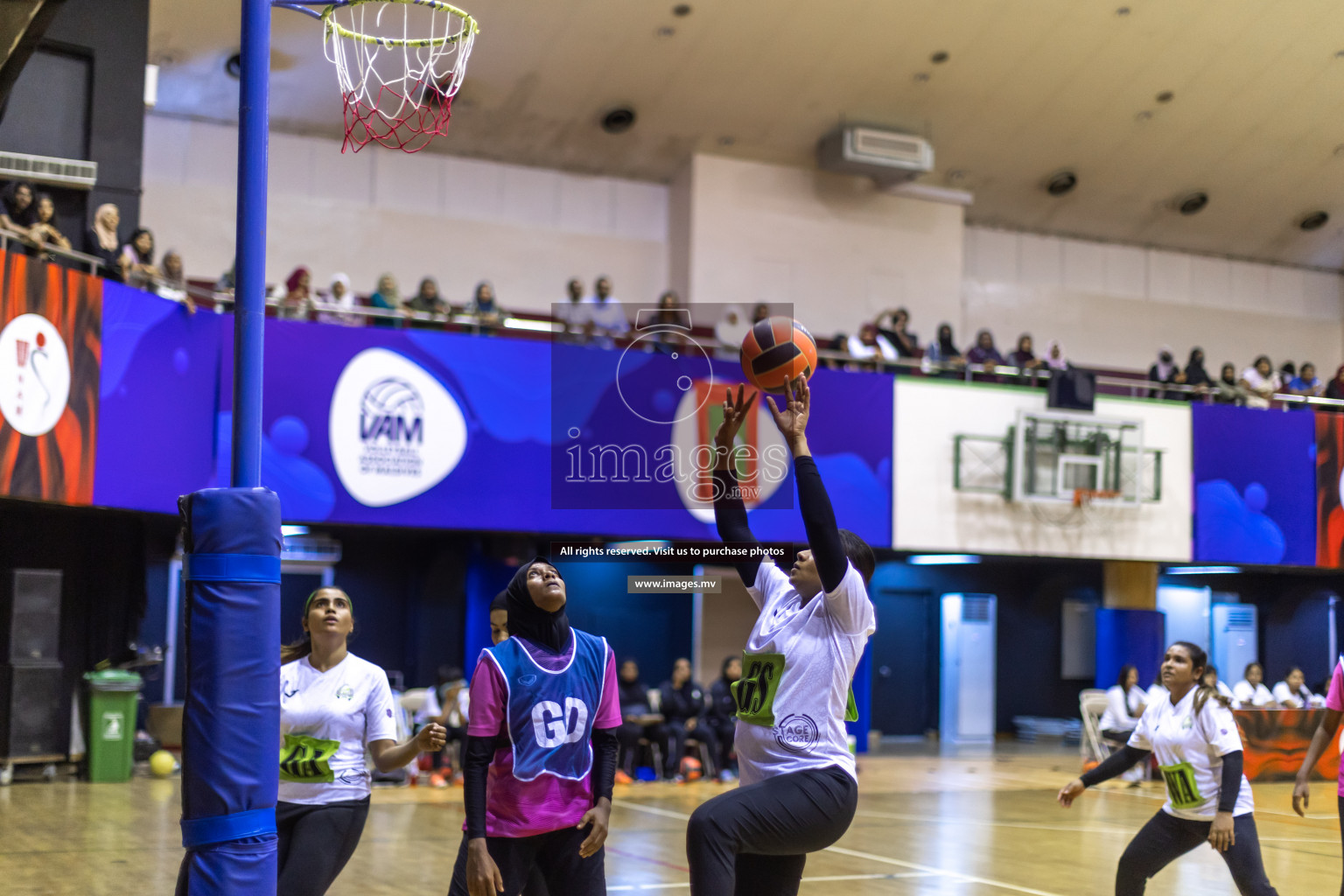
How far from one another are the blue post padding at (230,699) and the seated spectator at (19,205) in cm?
1043

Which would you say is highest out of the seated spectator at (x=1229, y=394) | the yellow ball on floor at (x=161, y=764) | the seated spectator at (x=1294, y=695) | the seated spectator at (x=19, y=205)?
the seated spectator at (x=19, y=205)

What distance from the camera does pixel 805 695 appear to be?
14.3 feet

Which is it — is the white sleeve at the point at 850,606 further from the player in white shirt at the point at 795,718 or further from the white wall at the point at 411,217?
the white wall at the point at 411,217

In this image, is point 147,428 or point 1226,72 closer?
point 147,428

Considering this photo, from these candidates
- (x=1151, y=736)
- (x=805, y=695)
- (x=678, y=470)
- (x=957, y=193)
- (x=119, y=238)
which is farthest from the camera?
(x=957, y=193)

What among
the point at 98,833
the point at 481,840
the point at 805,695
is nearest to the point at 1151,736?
the point at 805,695

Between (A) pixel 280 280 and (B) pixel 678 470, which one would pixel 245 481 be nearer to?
(B) pixel 678 470

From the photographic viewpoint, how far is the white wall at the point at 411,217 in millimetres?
20391

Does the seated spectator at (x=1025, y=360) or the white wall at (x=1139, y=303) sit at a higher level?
the white wall at (x=1139, y=303)

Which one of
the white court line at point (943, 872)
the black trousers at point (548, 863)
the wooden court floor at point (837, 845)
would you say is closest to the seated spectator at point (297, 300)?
the wooden court floor at point (837, 845)

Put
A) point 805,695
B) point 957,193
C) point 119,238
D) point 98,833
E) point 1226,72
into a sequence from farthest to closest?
point 957,193 → point 1226,72 → point 119,238 → point 98,833 → point 805,695

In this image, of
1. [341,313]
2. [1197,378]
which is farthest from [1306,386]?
[341,313]

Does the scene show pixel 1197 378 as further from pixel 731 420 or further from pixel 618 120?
pixel 731 420

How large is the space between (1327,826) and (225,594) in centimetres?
1273
